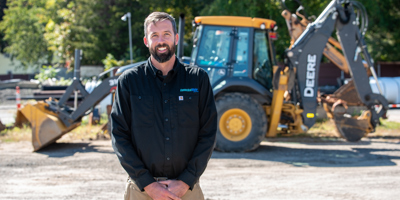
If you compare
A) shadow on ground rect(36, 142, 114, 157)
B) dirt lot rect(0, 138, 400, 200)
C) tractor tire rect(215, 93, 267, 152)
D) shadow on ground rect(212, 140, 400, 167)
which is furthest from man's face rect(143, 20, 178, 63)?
shadow on ground rect(36, 142, 114, 157)

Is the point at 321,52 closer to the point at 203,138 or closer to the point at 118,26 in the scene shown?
the point at 203,138

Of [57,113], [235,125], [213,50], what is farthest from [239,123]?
[57,113]

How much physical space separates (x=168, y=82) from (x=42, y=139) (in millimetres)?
6845

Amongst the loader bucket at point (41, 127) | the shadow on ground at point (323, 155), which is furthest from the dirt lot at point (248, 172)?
the loader bucket at point (41, 127)

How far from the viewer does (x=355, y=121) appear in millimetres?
9148

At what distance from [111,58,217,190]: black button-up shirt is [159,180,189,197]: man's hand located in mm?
30

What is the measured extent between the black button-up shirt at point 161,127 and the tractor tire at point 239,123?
5.80m

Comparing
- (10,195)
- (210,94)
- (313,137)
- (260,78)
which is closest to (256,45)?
(260,78)

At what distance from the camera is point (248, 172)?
6.96 m

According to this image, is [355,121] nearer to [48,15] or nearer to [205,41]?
[205,41]

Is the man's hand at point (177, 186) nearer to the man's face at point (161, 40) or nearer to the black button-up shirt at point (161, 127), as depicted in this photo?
the black button-up shirt at point (161, 127)

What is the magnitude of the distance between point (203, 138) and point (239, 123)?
232 inches

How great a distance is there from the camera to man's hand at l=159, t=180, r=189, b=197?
256 cm

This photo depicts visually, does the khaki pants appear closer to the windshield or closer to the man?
the man
